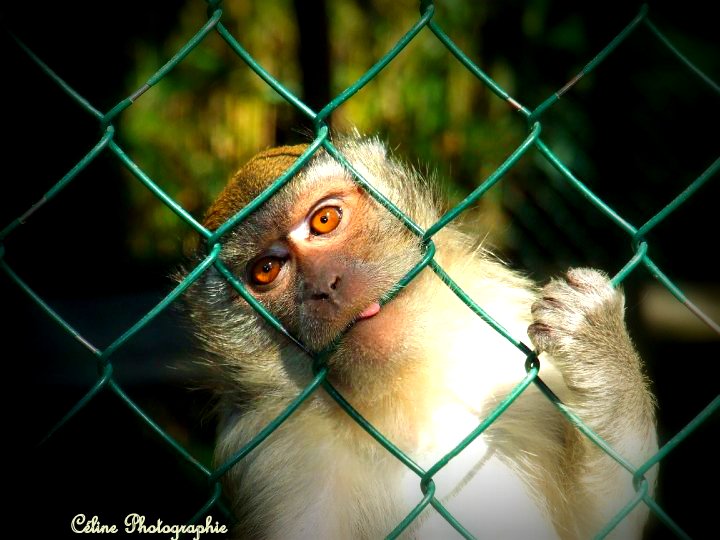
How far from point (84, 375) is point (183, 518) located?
1044 millimetres

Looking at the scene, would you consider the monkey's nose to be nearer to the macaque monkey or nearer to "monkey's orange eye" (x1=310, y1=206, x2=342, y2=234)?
the macaque monkey

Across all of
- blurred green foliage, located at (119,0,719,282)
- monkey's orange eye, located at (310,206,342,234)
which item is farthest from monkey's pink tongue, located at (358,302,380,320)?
blurred green foliage, located at (119,0,719,282)

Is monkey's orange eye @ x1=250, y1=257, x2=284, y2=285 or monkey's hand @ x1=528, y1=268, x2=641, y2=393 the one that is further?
monkey's orange eye @ x1=250, y1=257, x2=284, y2=285

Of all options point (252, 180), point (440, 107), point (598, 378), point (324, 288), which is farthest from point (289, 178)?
point (440, 107)

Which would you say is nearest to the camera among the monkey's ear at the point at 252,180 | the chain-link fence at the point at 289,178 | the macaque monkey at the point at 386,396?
the chain-link fence at the point at 289,178

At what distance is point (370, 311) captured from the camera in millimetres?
2131

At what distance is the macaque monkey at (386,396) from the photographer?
209 centimetres

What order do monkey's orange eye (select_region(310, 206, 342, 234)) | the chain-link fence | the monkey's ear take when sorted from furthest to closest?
1. the monkey's ear
2. monkey's orange eye (select_region(310, 206, 342, 234))
3. the chain-link fence

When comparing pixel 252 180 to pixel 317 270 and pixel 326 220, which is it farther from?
pixel 317 270

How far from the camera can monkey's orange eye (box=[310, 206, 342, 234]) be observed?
229 cm

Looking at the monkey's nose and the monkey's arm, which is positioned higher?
the monkey's arm

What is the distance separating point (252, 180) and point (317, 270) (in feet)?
1.60

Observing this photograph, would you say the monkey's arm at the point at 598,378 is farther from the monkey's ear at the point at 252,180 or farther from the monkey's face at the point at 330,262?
the monkey's ear at the point at 252,180

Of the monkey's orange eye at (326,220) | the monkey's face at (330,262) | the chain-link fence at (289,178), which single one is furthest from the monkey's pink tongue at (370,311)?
the chain-link fence at (289,178)
